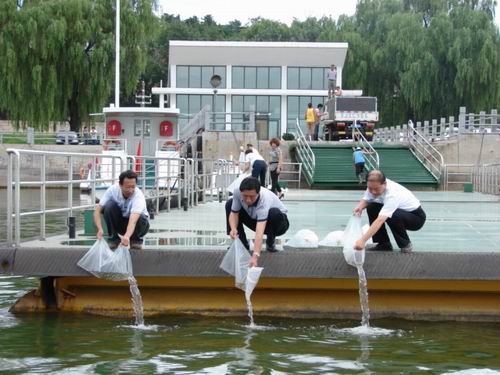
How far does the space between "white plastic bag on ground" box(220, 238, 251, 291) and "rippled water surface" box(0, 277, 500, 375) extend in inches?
20.1

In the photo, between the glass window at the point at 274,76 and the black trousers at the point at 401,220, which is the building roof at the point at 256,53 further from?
the black trousers at the point at 401,220

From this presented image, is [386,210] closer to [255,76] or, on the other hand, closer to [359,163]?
[359,163]

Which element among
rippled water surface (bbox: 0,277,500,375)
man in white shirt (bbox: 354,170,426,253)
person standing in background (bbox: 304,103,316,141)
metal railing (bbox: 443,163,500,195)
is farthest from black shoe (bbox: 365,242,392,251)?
person standing in background (bbox: 304,103,316,141)

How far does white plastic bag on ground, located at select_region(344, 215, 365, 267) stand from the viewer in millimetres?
9836

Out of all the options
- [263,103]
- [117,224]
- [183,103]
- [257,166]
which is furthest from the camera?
[263,103]

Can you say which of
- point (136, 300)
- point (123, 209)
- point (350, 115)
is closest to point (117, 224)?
point (123, 209)

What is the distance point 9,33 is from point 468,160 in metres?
24.4

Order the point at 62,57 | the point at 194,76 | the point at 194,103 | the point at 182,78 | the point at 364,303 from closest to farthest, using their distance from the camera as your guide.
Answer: the point at 364,303
the point at 62,57
the point at 194,103
the point at 182,78
the point at 194,76

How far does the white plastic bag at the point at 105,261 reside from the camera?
999cm

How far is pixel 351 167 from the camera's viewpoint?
37969 mm

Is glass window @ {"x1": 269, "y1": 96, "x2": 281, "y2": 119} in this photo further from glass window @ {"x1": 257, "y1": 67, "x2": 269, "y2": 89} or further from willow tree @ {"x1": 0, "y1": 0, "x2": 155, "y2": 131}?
willow tree @ {"x1": 0, "y1": 0, "x2": 155, "y2": 131}

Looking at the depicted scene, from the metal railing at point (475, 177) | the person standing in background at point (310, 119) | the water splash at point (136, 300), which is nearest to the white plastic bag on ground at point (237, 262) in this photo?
the water splash at point (136, 300)

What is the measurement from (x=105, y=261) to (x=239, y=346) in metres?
1.83

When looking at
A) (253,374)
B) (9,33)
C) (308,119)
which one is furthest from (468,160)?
(253,374)
